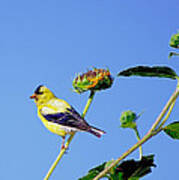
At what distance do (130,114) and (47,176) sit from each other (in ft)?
1.31

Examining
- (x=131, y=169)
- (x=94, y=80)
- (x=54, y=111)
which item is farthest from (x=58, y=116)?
(x=131, y=169)

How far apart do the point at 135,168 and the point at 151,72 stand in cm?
25

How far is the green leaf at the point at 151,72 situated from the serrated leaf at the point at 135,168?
227mm

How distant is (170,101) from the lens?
0.84 meters

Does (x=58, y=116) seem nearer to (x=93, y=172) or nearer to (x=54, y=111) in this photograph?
(x=54, y=111)

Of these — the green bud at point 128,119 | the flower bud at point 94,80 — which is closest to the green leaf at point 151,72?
the flower bud at point 94,80

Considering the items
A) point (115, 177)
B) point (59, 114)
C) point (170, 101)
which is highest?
point (59, 114)

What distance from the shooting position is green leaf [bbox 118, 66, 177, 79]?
38.5 inches

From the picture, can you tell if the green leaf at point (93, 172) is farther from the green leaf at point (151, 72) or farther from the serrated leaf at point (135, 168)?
the green leaf at point (151, 72)

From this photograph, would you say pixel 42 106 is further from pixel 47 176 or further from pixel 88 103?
pixel 47 176

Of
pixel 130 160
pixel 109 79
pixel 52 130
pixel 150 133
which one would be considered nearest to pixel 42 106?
pixel 52 130

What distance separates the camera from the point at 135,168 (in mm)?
980

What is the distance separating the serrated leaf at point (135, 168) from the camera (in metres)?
0.98

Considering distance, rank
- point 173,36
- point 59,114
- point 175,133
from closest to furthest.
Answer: point 175,133, point 173,36, point 59,114
